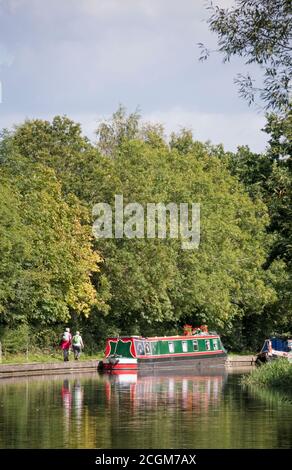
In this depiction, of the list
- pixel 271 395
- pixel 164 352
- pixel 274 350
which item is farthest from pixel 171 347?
pixel 271 395

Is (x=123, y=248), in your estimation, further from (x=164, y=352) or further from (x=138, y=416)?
(x=138, y=416)

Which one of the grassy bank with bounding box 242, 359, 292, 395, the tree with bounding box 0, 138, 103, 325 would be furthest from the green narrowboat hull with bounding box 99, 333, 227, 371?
the grassy bank with bounding box 242, 359, 292, 395

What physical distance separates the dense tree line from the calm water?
7728 millimetres

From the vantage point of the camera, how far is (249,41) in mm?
26625

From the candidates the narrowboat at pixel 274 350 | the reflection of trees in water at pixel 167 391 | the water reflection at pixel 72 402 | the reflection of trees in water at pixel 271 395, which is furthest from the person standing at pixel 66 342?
the reflection of trees in water at pixel 271 395

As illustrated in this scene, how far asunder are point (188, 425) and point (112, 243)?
116 ft

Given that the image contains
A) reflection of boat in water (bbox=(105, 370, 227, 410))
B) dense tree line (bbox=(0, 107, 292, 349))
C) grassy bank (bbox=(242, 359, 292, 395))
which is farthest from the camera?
dense tree line (bbox=(0, 107, 292, 349))

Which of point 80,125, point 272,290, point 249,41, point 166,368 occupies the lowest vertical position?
point 166,368

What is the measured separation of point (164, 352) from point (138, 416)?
1159 inches

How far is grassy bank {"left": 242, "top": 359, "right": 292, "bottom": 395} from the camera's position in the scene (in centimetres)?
3856

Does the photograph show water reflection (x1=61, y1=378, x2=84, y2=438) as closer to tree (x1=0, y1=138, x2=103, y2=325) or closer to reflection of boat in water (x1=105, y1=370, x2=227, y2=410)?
reflection of boat in water (x1=105, y1=370, x2=227, y2=410)
